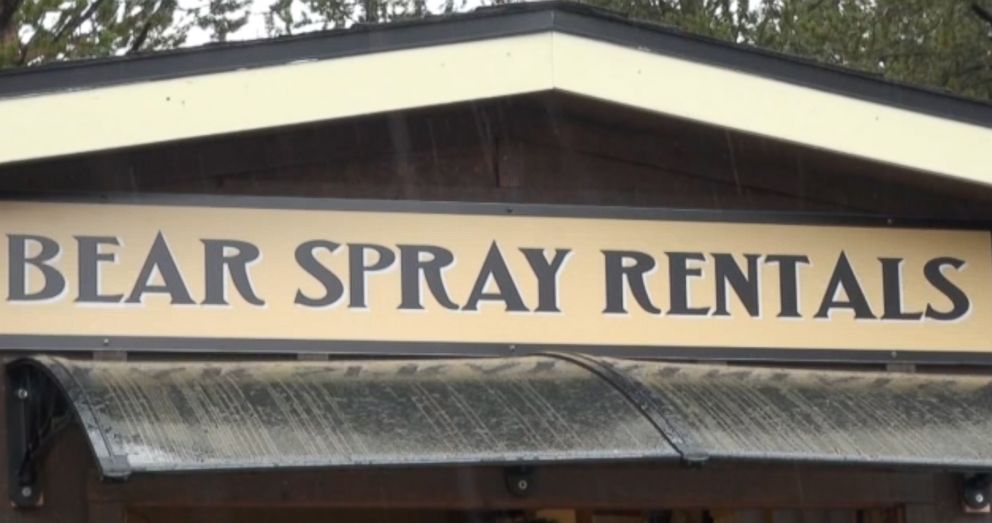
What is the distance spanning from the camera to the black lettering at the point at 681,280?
274 inches

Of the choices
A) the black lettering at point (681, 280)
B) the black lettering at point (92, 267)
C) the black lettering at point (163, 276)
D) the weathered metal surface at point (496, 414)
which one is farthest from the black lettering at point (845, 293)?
the black lettering at point (92, 267)

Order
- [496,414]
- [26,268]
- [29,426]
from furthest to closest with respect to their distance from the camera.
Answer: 1. [26,268]
2. [29,426]
3. [496,414]

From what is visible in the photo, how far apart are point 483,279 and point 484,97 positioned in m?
0.65

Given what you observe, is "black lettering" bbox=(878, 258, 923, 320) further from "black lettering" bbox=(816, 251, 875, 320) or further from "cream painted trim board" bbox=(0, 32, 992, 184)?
"cream painted trim board" bbox=(0, 32, 992, 184)

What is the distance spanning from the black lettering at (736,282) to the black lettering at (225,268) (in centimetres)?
166

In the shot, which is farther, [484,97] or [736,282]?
[736,282]

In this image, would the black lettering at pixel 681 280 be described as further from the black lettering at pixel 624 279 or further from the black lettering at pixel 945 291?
the black lettering at pixel 945 291

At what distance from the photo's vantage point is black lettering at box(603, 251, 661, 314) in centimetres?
691

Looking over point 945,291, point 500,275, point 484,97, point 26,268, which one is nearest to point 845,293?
point 945,291

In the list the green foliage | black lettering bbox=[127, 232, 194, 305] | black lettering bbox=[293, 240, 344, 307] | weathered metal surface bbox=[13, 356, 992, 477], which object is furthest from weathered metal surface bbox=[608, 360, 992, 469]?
the green foliage

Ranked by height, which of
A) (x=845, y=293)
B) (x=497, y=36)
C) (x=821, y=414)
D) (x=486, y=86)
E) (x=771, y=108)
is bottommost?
(x=821, y=414)

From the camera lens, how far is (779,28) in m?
18.5

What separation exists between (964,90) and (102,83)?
44.8ft

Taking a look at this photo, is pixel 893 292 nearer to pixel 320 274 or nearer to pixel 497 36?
pixel 497 36
